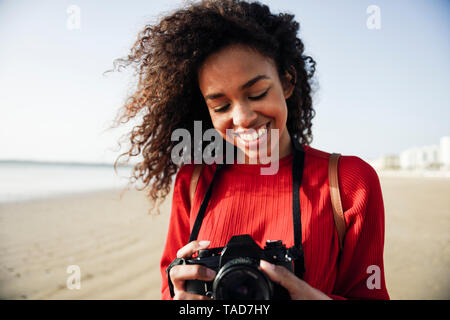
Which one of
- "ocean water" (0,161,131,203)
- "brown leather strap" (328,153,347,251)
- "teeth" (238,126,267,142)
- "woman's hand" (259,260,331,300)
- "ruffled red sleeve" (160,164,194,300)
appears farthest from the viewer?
"ocean water" (0,161,131,203)

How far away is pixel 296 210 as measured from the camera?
122 cm

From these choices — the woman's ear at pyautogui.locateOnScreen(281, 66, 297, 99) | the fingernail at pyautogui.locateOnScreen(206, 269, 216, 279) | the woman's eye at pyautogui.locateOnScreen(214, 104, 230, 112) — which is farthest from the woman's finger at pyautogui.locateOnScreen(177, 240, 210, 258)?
the woman's ear at pyautogui.locateOnScreen(281, 66, 297, 99)

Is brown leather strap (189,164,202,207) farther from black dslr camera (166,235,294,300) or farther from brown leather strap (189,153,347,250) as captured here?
brown leather strap (189,153,347,250)

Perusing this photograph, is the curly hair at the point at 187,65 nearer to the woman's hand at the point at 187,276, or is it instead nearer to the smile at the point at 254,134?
the smile at the point at 254,134

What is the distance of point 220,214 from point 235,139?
0.38 m

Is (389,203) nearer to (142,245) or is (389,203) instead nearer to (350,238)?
(142,245)

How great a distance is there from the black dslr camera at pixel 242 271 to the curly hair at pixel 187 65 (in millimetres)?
897

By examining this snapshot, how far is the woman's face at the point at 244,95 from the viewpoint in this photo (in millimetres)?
1244

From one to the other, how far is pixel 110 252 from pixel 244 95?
13.9 feet

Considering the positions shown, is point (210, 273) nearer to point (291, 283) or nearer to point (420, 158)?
point (291, 283)

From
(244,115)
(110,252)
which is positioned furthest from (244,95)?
(110,252)

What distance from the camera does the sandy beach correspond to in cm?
341
